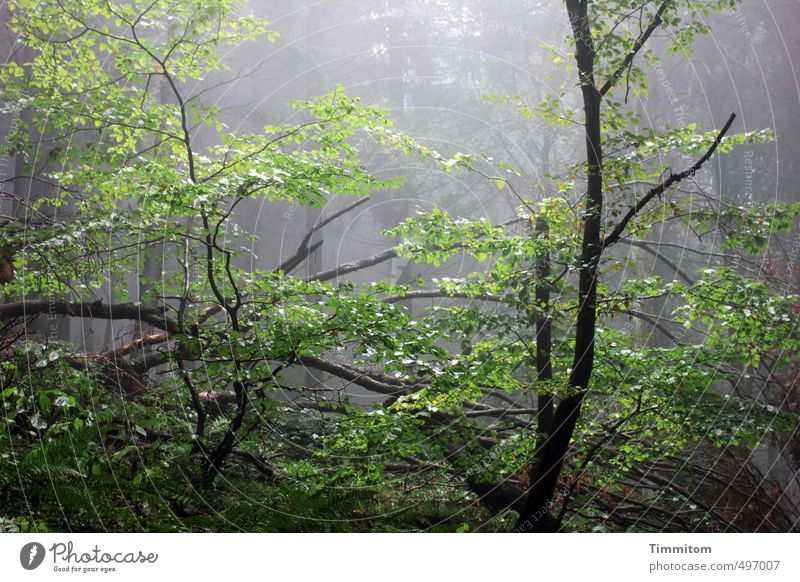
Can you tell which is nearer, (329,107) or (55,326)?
(329,107)

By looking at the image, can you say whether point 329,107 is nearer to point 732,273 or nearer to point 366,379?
point 366,379

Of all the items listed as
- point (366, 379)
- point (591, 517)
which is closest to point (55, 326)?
Answer: point (366, 379)

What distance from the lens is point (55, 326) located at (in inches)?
156

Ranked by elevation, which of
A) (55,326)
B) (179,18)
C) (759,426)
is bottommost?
(759,426)

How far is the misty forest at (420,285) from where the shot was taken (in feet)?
10.0

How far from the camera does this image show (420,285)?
3.63 meters

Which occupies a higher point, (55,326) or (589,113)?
(589,113)

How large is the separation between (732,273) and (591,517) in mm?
1453

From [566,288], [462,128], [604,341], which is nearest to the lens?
[566,288]
